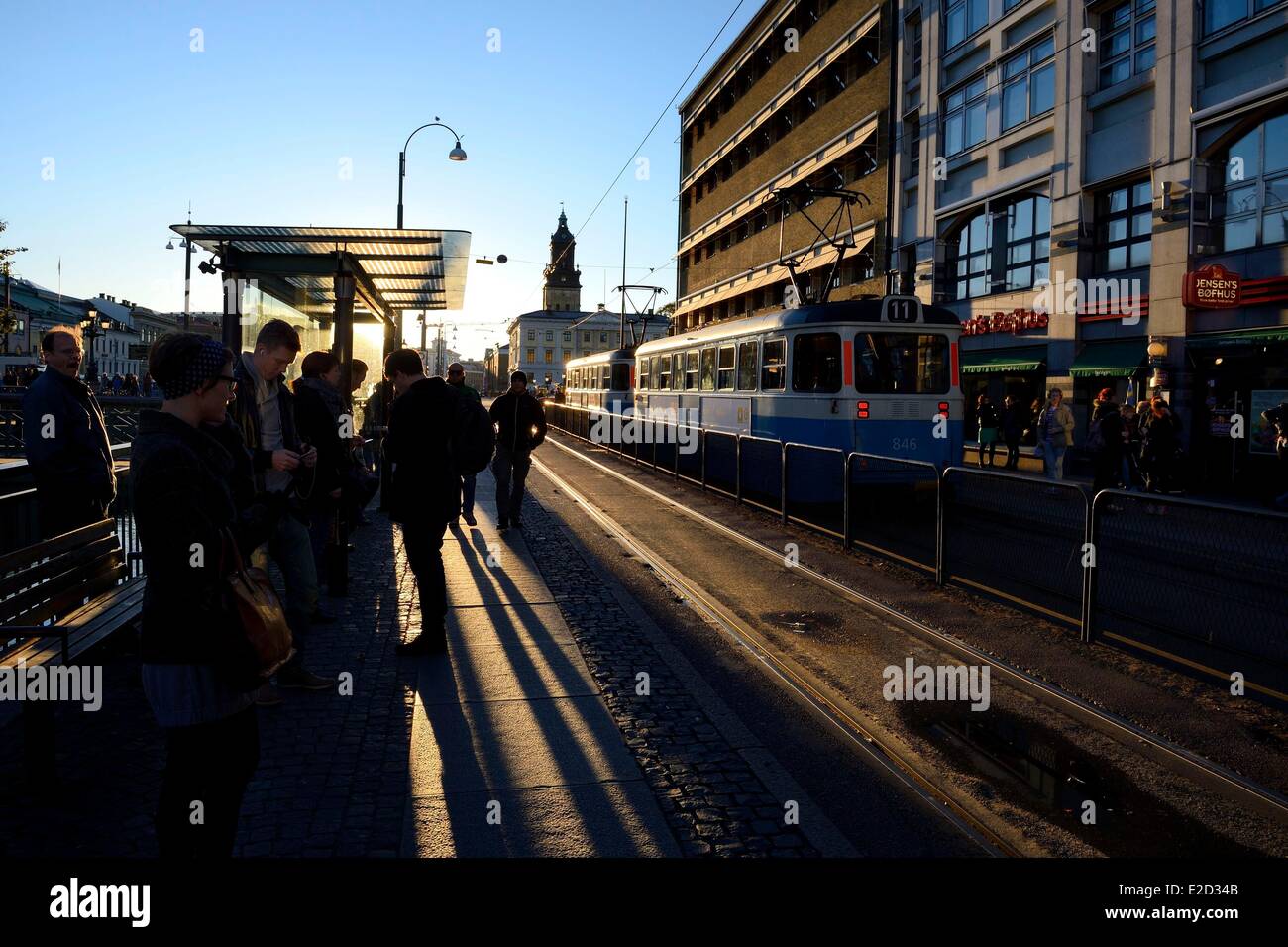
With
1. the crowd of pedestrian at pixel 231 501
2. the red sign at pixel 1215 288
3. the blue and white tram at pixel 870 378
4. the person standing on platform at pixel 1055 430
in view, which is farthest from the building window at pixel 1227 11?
the crowd of pedestrian at pixel 231 501

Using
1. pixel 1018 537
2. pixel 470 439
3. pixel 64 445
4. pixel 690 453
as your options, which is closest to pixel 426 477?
pixel 470 439

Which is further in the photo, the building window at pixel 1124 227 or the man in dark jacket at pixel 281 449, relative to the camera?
the building window at pixel 1124 227

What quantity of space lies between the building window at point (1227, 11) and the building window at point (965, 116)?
7601 millimetres

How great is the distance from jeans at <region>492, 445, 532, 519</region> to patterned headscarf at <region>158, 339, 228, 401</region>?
896 cm

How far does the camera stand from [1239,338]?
1881 centimetres

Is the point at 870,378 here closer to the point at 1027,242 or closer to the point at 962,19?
the point at 1027,242

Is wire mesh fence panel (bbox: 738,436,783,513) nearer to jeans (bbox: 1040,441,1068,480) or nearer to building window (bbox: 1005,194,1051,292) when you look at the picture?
jeans (bbox: 1040,441,1068,480)

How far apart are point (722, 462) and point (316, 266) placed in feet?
23.7

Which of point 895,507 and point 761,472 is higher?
point 761,472

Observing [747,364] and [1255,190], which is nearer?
[747,364]

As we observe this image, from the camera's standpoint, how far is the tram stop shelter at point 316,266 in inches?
389

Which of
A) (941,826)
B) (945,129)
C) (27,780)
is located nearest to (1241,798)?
(941,826)

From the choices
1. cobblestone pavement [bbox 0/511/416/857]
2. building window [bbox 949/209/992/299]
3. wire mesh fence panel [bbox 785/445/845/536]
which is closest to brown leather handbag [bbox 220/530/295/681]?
cobblestone pavement [bbox 0/511/416/857]

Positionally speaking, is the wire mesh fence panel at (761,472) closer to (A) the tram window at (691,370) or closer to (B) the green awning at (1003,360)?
(A) the tram window at (691,370)
